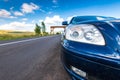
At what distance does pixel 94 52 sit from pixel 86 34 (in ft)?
1.06

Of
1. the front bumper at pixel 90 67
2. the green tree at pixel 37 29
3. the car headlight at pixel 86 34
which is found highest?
the car headlight at pixel 86 34

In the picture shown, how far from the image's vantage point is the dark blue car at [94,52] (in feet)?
4.86

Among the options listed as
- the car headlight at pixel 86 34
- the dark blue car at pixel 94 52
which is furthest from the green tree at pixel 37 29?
the dark blue car at pixel 94 52

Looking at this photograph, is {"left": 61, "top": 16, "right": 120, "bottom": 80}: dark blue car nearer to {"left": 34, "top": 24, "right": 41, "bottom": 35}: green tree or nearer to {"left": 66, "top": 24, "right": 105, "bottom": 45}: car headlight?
{"left": 66, "top": 24, "right": 105, "bottom": 45}: car headlight

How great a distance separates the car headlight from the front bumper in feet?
0.51

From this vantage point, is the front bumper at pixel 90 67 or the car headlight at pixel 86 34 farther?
the car headlight at pixel 86 34

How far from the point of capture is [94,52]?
62.6 inches

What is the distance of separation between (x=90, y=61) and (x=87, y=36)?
338mm

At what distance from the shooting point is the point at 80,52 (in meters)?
1.71

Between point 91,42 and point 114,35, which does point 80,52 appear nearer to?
point 91,42

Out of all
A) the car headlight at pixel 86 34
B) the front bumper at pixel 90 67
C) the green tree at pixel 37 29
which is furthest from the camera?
the green tree at pixel 37 29

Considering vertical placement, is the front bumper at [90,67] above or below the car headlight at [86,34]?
below

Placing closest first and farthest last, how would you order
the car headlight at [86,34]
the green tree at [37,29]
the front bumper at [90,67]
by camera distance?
the front bumper at [90,67]
the car headlight at [86,34]
the green tree at [37,29]

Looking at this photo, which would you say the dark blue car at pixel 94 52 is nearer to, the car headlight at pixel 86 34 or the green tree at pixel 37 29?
the car headlight at pixel 86 34
